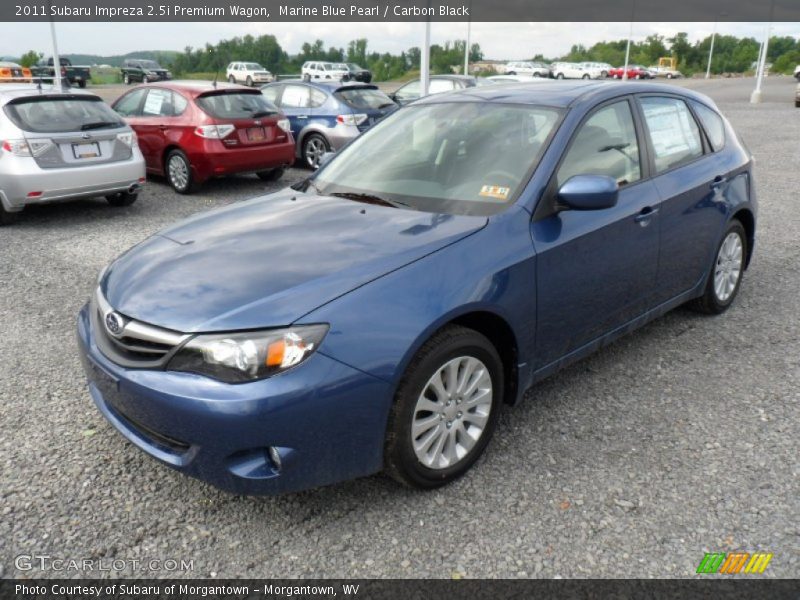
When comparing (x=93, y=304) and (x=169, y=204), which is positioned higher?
(x=93, y=304)

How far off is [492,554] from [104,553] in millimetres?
1496

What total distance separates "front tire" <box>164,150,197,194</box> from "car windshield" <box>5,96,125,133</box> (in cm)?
146

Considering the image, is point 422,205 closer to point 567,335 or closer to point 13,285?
point 567,335

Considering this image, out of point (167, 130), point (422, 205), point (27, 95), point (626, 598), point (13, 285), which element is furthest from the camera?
point (167, 130)

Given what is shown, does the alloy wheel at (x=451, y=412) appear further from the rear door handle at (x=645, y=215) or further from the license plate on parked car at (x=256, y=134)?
the license plate on parked car at (x=256, y=134)

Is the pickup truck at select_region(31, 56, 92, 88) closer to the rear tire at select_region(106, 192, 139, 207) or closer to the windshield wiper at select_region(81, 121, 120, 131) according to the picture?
the rear tire at select_region(106, 192, 139, 207)

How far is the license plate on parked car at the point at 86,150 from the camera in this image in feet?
25.4

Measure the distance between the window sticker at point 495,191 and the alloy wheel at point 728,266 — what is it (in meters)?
2.22

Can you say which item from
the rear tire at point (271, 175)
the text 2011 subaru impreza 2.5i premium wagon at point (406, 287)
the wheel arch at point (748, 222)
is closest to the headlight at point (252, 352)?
the text 2011 subaru impreza 2.5i premium wagon at point (406, 287)

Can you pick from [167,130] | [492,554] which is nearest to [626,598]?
[492,554]

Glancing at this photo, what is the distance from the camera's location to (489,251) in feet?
9.99

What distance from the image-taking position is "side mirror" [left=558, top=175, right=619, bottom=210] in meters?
3.25

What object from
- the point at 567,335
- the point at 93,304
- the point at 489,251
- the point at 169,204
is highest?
the point at 489,251

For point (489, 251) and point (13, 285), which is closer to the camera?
point (489, 251)
